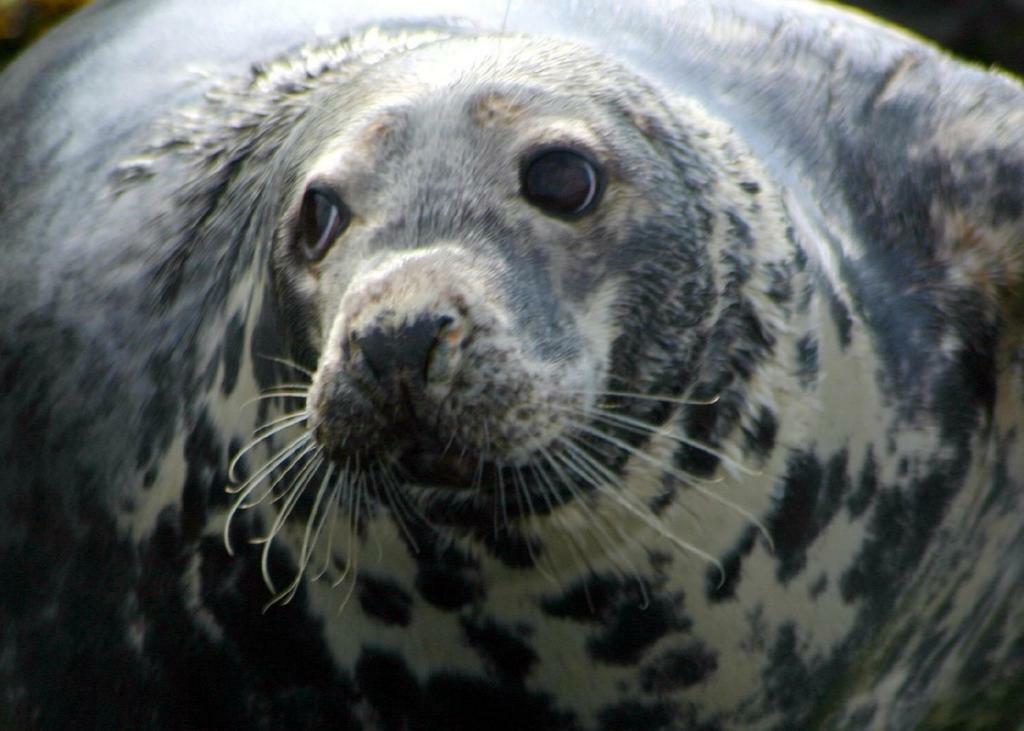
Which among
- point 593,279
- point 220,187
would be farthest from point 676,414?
point 220,187

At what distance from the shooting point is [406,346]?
8.97 feet

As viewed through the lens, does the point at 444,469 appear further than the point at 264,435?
No

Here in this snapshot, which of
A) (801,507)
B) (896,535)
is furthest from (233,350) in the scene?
(896,535)

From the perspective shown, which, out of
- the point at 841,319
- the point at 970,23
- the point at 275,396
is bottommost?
the point at 970,23

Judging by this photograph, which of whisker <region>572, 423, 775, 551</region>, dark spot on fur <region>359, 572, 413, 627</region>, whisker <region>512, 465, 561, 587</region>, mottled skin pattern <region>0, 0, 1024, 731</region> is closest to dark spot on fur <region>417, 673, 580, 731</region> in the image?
mottled skin pattern <region>0, 0, 1024, 731</region>

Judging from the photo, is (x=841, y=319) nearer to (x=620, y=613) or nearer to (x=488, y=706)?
(x=620, y=613)

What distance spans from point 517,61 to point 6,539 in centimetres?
152

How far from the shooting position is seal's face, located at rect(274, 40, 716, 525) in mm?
2791

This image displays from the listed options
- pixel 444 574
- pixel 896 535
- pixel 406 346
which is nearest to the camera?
pixel 406 346

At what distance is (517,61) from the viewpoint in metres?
3.20

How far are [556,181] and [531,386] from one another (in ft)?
1.23

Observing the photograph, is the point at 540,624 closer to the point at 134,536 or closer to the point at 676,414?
the point at 676,414

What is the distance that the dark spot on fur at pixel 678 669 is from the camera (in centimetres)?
338

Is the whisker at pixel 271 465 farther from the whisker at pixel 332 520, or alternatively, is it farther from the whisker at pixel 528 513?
the whisker at pixel 528 513
